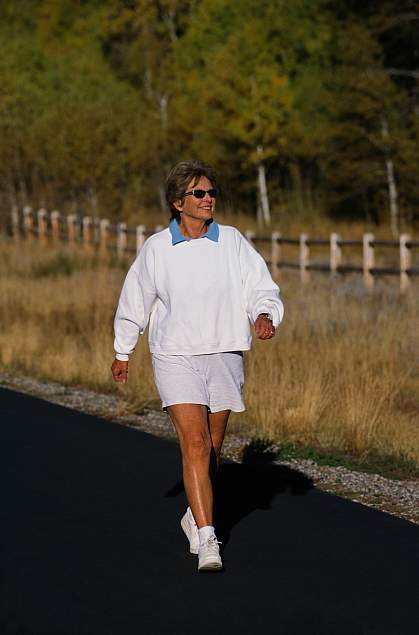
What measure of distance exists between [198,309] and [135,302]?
1.06ft

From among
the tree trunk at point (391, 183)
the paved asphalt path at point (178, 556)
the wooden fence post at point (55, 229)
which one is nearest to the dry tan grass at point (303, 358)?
the paved asphalt path at point (178, 556)

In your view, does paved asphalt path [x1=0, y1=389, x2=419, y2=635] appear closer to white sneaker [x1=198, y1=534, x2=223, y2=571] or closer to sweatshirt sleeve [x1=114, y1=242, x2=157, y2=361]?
white sneaker [x1=198, y1=534, x2=223, y2=571]

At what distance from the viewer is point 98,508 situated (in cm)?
806

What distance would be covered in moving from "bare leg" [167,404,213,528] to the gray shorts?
73mm

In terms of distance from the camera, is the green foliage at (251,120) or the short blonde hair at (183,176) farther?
the green foliage at (251,120)

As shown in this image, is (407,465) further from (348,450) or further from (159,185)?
(159,185)

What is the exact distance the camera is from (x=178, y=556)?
685 cm

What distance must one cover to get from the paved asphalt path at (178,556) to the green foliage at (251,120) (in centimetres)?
3241

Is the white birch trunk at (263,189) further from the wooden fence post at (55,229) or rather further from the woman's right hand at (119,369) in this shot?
the woman's right hand at (119,369)

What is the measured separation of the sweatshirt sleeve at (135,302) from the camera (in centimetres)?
678

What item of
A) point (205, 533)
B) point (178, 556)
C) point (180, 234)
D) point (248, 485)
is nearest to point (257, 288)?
point (180, 234)

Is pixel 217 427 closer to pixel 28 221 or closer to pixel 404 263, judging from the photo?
pixel 404 263

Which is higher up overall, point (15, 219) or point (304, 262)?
point (15, 219)

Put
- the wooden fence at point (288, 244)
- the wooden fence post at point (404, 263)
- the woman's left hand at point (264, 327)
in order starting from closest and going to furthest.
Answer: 1. the woman's left hand at point (264, 327)
2. the wooden fence post at point (404, 263)
3. the wooden fence at point (288, 244)
